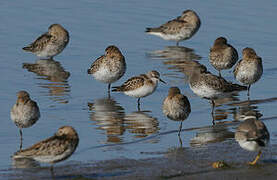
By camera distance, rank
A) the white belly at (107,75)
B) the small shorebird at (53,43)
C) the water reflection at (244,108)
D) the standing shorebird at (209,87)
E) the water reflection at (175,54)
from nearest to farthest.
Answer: the water reflection at (244,108)
the standing shorebird at (209,87)
the white belly at (107,75)
the small shorebird at (53,43)
the water reflection at (175,54)

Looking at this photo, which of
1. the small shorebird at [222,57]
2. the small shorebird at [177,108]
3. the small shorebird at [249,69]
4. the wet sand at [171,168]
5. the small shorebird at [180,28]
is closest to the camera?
the wet sand at [171,168]

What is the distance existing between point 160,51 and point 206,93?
8.38 meters

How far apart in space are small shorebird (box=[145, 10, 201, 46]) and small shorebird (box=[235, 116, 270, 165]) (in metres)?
13.2

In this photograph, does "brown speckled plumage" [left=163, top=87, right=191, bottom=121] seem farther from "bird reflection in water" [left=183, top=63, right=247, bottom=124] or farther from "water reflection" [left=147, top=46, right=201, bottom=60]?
"water reflection" [left=147, top=46, right=201, bottom=60]

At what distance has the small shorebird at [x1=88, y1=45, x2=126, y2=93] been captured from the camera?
717 inches

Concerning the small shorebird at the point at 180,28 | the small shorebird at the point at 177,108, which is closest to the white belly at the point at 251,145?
the small shorebird at the point at 177,108

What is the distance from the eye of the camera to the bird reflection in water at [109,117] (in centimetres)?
1405

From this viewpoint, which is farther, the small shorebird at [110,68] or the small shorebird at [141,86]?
the small shorebird at [110,68]

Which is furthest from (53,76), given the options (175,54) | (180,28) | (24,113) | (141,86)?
(180,28)

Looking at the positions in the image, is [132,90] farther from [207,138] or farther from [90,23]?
[90,23]

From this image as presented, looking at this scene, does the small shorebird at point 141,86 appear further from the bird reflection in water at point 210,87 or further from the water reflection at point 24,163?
the water reflection at point 24,163

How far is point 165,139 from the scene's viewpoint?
1371 cm

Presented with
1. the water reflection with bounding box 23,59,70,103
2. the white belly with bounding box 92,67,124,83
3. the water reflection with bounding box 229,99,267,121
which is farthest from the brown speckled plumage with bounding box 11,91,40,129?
the white belly with bounding box 92,67,124,83

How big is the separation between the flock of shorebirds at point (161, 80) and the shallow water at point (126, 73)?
0.40 metres
